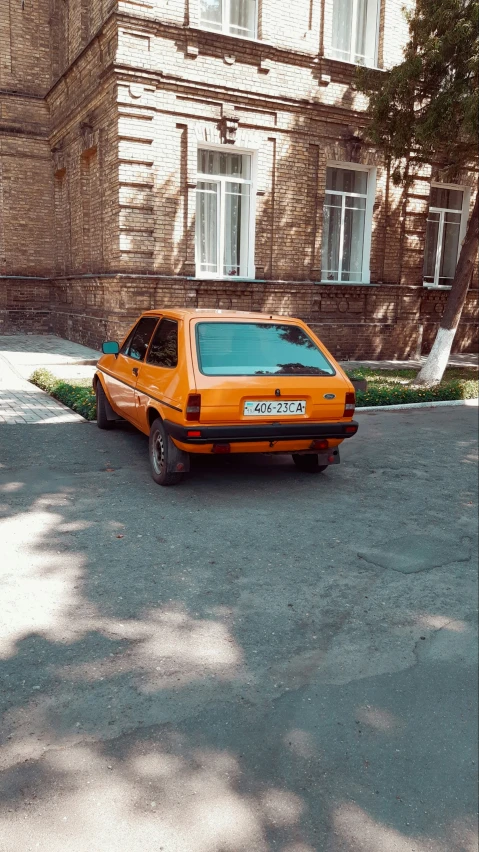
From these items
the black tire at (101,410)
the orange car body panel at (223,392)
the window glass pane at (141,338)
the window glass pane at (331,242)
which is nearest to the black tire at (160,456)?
the orange car body panel at (223,392)

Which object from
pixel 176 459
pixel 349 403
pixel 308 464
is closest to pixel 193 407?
pixel 176 459

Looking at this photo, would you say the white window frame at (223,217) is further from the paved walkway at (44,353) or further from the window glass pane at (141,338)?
the window glass pane at (141,338)

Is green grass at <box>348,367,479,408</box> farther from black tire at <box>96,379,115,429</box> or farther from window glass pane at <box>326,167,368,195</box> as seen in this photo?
window glass pane at <box>326,167,368,195</box>

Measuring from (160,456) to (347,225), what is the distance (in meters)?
11.8

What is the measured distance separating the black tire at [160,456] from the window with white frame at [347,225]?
11.0 meters

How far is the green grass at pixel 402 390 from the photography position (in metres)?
11.2

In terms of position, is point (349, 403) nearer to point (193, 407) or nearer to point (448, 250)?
point (193, 407)

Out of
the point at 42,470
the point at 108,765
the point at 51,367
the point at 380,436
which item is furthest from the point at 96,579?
the point at 51,367

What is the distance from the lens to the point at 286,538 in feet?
17.7

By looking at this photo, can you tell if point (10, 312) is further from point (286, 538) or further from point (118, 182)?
point (286, 538)

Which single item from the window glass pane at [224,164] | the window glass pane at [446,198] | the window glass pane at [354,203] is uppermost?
the window glass pane at [224,164]

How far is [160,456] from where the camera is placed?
6547mm

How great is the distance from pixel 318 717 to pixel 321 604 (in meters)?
1.13

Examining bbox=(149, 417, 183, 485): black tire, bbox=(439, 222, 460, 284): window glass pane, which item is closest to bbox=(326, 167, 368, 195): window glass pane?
bbox=(439, 222, 460, 284): window glass pane
